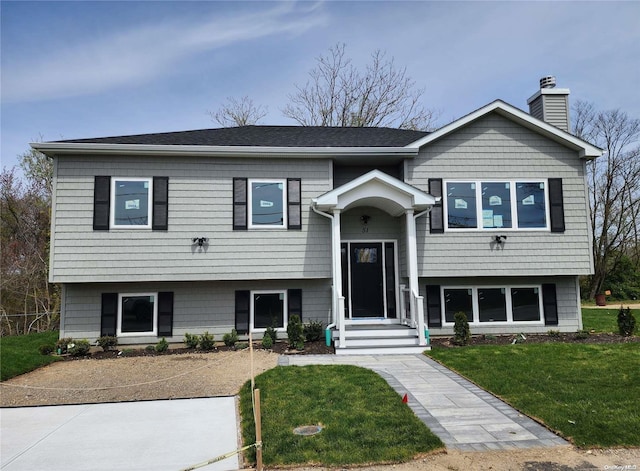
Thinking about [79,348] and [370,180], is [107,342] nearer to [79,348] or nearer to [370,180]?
[79,348]

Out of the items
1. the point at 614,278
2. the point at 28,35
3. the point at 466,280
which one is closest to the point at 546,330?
the point at 466,280

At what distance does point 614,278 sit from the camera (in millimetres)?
27438

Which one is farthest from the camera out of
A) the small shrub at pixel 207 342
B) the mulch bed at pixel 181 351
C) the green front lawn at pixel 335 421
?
the small shrub at pixel 207 342

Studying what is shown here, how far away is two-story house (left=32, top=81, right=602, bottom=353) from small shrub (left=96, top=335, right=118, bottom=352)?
325 millimetres

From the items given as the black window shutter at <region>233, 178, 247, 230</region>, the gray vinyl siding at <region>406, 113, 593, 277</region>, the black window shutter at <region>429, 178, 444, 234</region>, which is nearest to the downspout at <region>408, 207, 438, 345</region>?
the black window shutter at <region>429, 178, 444, 234</region>

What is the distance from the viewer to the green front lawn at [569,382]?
496 centimetres

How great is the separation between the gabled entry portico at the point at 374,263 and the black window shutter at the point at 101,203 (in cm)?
496

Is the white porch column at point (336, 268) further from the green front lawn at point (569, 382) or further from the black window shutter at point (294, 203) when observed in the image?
the green front lawn at point (569, 382)

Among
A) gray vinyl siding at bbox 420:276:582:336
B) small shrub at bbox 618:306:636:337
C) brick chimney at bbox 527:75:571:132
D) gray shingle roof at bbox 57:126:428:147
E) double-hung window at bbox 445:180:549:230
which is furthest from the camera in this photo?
brick chimney at bbox 527:75:571:132

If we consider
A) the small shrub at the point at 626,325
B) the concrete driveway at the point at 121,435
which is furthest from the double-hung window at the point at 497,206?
the concrete driveway at the point at 121,435

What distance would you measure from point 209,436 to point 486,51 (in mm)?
14210

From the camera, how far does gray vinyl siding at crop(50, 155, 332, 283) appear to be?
34.4 ft

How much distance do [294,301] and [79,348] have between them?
504cm

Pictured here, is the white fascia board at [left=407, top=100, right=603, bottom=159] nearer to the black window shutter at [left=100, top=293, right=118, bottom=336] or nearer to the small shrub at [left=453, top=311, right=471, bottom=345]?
the small shrub at [left=453, top=311, right=471, bottom=345]
